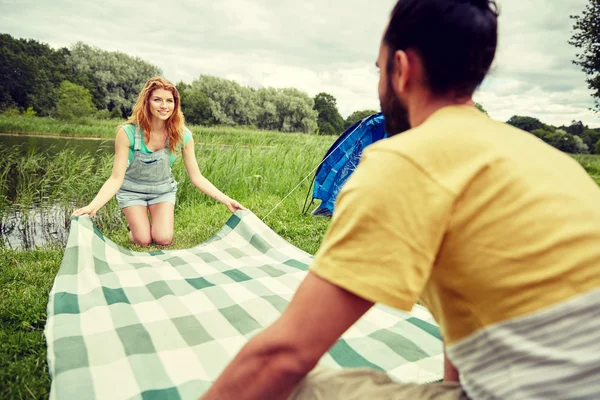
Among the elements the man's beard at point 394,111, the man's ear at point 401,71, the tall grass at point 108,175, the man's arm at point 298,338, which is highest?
the man's ear at point 401,71

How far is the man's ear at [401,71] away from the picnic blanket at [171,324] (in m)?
1.31

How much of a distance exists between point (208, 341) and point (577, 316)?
64.3 inches

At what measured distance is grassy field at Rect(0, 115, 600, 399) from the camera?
1.87 meters

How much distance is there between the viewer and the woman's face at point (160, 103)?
3.71m

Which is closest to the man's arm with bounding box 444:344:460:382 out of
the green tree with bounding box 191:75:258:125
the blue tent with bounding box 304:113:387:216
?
the blue tent with bounding box 304:113:387:216

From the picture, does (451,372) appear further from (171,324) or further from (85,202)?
(85,202)

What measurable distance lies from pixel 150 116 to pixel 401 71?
3.41m

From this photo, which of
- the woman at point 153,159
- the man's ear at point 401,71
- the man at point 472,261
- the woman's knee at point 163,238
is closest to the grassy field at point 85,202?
the woman's knee at point 163,238

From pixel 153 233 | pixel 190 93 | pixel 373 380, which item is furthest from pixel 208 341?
pixel 190 93

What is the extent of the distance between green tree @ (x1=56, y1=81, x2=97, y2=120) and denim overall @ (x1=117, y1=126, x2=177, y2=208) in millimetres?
23380

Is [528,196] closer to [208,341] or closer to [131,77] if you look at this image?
[208,341]

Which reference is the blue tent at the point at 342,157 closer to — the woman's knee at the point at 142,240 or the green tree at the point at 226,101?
the woman's knee at the point at 142,240

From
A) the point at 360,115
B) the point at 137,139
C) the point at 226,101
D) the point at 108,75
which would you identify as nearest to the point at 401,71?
the point at 137,139

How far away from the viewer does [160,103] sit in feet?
12.2
